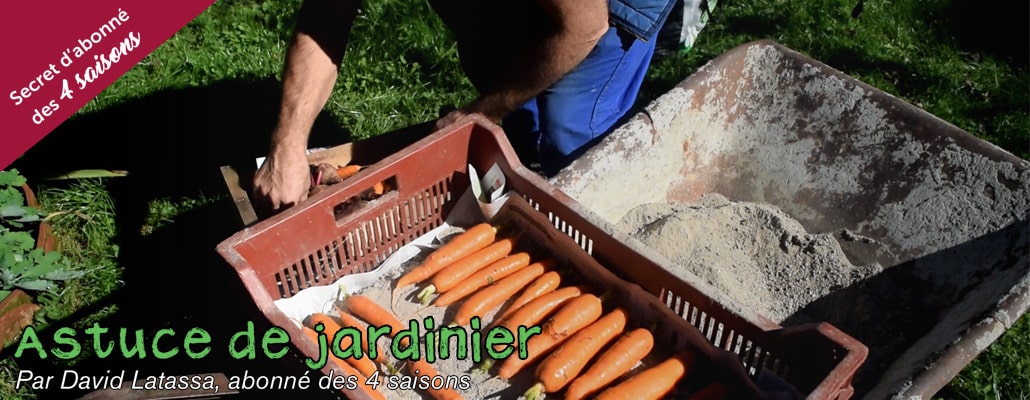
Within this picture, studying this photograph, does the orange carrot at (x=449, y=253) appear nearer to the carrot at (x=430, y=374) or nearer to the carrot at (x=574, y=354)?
the carrot at (x=430, y=374)

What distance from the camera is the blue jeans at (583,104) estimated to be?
312 cm

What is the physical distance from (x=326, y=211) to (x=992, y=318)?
1864mm

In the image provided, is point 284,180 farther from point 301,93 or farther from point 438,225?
point 438,225

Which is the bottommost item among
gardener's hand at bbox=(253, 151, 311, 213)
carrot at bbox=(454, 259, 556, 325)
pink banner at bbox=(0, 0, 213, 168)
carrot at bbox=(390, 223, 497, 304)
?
carrot at bbox=(454, 259, 556, 325)

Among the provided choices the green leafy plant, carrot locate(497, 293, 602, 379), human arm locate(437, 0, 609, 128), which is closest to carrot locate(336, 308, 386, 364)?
carrot locate(497, 293, 602, 379)

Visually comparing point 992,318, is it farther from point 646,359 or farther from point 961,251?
point 646,359

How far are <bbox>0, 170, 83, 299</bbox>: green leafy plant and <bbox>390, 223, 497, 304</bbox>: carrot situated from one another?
161cm

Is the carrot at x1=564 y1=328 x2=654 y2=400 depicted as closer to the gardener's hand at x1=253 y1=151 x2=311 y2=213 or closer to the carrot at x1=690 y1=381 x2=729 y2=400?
the carrot at x1=690 y1=381 x2=729 y2=400

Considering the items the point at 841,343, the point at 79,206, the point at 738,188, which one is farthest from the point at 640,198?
the point at 79,206

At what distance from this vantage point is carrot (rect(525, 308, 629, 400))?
2.30 m

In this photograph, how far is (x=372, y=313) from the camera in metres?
2.54

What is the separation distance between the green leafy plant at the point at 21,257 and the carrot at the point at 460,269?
5.59 ft

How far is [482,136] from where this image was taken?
266 centimetres

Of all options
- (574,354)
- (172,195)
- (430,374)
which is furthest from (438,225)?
(172,195)
